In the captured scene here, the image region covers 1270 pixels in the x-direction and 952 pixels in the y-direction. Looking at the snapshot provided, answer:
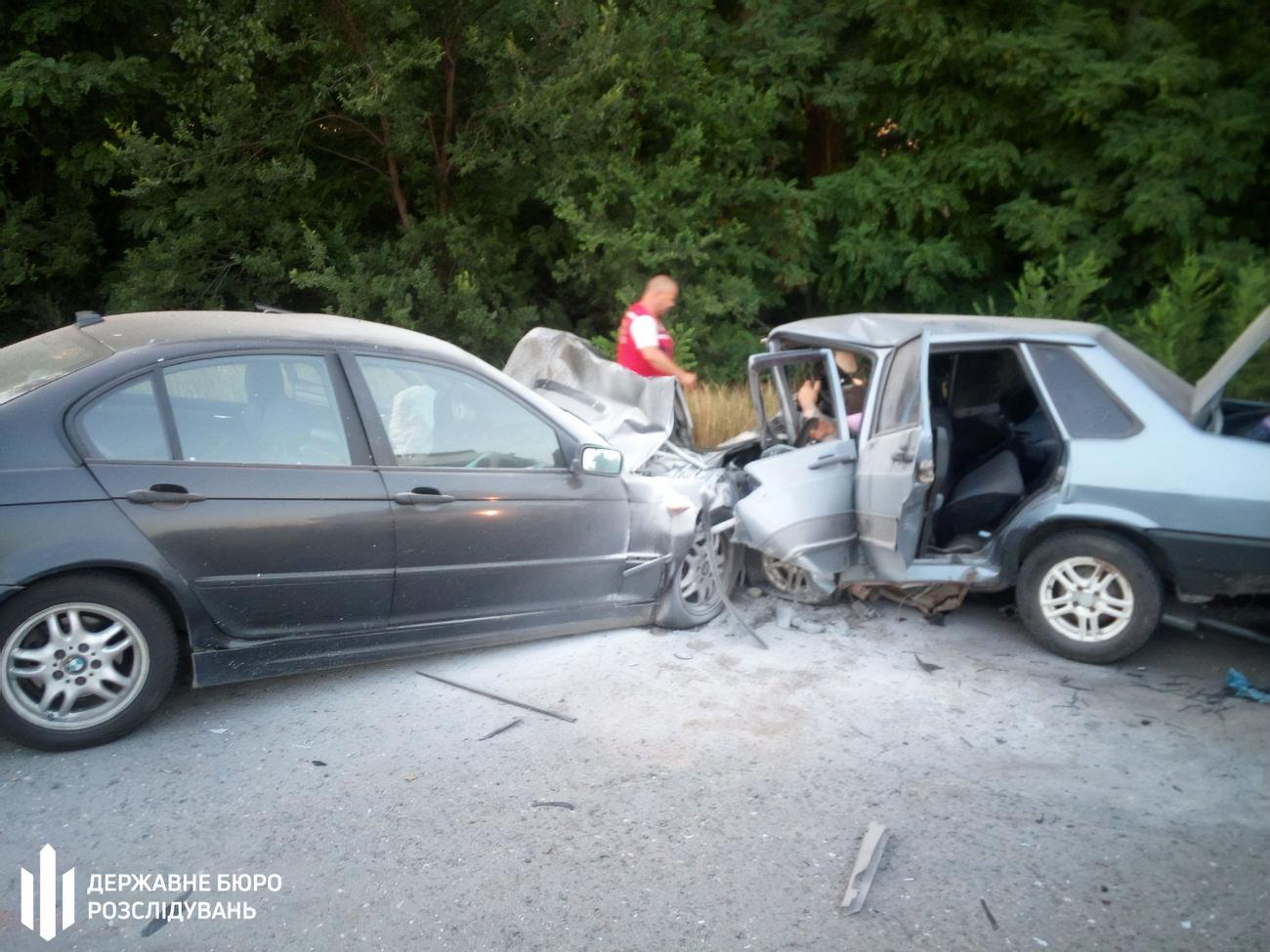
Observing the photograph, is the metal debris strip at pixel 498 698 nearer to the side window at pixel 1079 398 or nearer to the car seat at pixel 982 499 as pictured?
the car seat at pixel 982 499

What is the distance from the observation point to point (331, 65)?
545 inches

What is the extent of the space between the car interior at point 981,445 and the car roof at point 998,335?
13 cm

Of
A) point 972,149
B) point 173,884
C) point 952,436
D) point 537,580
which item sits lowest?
point 173,884

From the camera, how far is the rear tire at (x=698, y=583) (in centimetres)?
627

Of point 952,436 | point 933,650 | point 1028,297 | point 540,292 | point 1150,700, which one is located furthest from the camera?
point 540,292

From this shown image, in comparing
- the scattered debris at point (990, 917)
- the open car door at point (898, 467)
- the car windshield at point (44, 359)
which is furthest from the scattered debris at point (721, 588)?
the car windshield at point (44, 359)

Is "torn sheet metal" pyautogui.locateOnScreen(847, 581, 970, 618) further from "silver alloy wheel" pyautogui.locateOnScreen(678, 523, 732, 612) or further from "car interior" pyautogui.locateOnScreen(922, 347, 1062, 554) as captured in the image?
"silver alloy wheel" pyautogui.locateOnScreen(678, 523, 732, 612)

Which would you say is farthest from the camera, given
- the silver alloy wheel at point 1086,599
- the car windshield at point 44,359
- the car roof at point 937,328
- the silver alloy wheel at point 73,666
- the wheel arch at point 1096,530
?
the car roof at point 937,328

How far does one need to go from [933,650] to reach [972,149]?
9.07 meters

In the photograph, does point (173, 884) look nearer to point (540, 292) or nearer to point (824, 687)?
point (824, 687)

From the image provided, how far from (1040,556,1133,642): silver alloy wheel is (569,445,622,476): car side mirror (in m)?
2.33

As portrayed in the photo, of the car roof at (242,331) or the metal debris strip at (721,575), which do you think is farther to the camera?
the metal debris strip at (721,575)

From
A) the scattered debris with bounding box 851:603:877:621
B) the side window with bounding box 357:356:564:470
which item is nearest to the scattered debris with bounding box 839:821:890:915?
the side window with bounding box 357:356:564:470

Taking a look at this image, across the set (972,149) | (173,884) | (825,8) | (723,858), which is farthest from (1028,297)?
(173,884)
